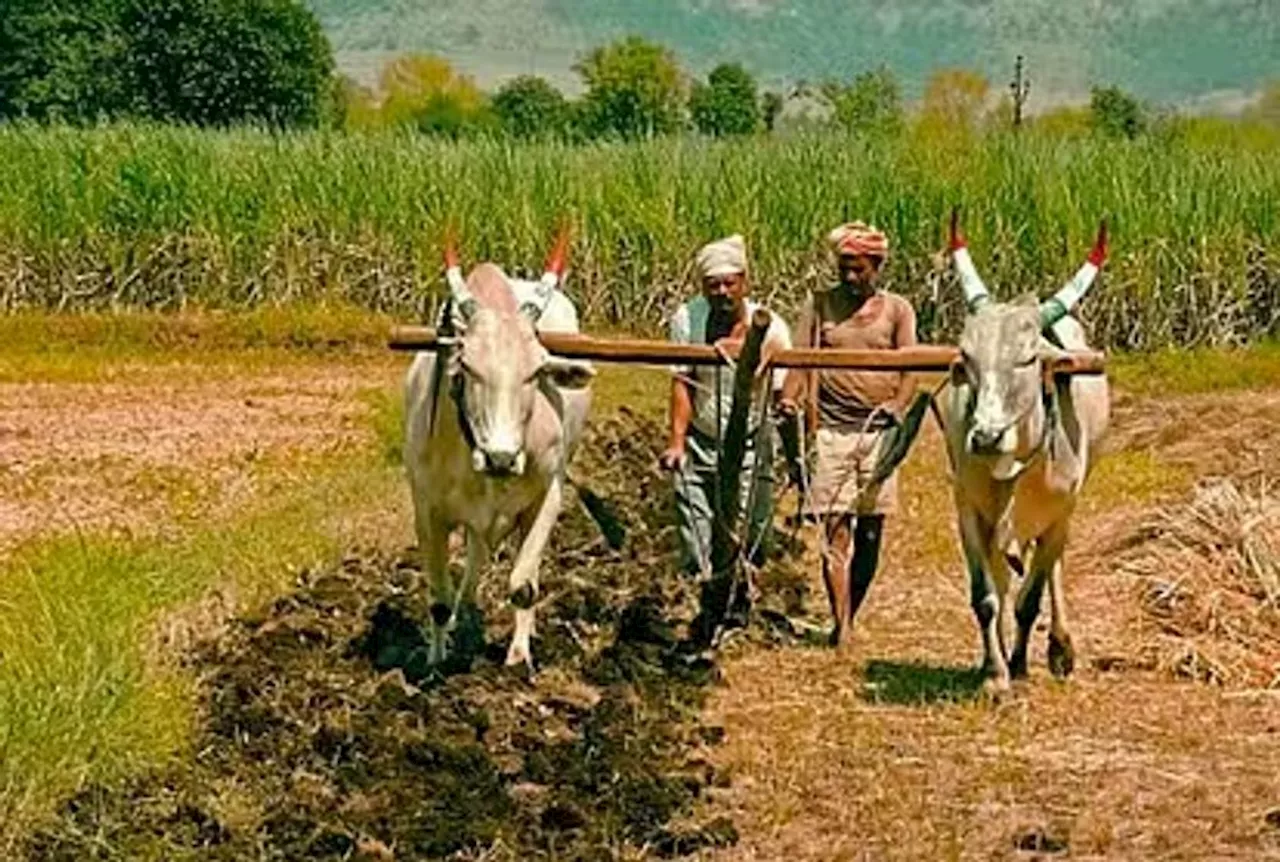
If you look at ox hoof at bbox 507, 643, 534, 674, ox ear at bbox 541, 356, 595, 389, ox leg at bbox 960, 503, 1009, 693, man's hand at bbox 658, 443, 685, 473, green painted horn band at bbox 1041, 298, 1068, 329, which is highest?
green painted horn band at bbox 1041, 298, 1068, 329

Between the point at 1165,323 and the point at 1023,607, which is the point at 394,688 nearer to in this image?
the point at 1023,607

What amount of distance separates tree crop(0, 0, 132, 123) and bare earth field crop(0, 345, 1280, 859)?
4101cm

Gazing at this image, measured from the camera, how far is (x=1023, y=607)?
9.77 meters

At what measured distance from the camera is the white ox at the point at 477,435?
29.0ft

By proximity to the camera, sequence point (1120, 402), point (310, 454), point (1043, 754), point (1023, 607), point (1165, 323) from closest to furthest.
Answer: point (1043, 754) < point (1023, 607) < point (310, 454) < point (1120, 402) < point (1165, 323)

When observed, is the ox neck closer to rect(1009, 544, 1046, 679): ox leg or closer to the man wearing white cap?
rect(1009, 544, 1046, 679): ox leg

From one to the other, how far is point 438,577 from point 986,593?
201 centimetres

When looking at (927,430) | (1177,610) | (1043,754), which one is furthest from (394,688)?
(927,430)

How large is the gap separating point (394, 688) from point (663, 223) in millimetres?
16168

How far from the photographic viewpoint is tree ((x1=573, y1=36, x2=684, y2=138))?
78.0 metres

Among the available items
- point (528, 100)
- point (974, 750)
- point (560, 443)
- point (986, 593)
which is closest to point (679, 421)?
point (560, 443)

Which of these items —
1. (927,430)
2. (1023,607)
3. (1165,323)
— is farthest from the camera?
(1165,323)

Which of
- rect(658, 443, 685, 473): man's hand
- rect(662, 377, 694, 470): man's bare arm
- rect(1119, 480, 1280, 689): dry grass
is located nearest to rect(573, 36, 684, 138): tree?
rect(1119, 480, 1280, 689): dry grass

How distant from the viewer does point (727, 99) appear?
84375 millimetres
